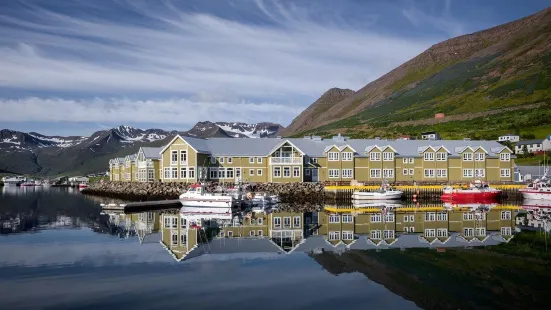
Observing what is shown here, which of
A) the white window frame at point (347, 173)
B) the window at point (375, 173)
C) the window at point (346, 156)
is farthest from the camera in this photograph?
the window at point (375, 173)

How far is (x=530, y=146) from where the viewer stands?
11081cm

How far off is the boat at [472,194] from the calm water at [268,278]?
3890cm

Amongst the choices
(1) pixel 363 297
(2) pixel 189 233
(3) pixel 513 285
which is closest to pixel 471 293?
(3) pixel 513 285

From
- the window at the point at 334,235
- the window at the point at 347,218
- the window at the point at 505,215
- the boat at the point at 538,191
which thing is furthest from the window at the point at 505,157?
the window at the point at 334,235

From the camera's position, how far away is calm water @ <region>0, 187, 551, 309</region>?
1997 cm

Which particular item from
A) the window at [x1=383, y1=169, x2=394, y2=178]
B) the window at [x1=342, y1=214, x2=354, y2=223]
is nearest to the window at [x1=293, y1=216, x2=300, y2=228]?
the window at [x1=342, y1=214, x2=354, y2=223]

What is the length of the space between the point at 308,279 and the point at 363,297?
11.1 ft

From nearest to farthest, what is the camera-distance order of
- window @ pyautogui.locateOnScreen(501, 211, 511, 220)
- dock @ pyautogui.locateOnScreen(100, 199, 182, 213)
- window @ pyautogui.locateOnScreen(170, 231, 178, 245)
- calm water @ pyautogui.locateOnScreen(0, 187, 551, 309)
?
calm water @ pyautogui.locateOnScreen(0, 187, 551, 309) → window @ pyautogui.locateOnScreen(170, 231, 178, 245) → window @ pyautogui.locateOnScreen(501, 211, 511, 220) → dock @ pyautogui.locateOnScreen(100, 199, 182, 213)

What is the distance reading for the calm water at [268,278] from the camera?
65.5 feet

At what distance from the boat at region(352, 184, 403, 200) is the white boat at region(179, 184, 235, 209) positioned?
18.2 m

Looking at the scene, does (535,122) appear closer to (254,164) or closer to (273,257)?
(254,164)

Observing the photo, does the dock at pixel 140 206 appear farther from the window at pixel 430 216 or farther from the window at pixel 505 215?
the window at pixel 505 215

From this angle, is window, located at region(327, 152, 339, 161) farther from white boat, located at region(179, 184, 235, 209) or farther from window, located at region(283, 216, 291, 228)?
window, located at region(283, 216, 291, 228)

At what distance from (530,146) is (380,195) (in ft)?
189
